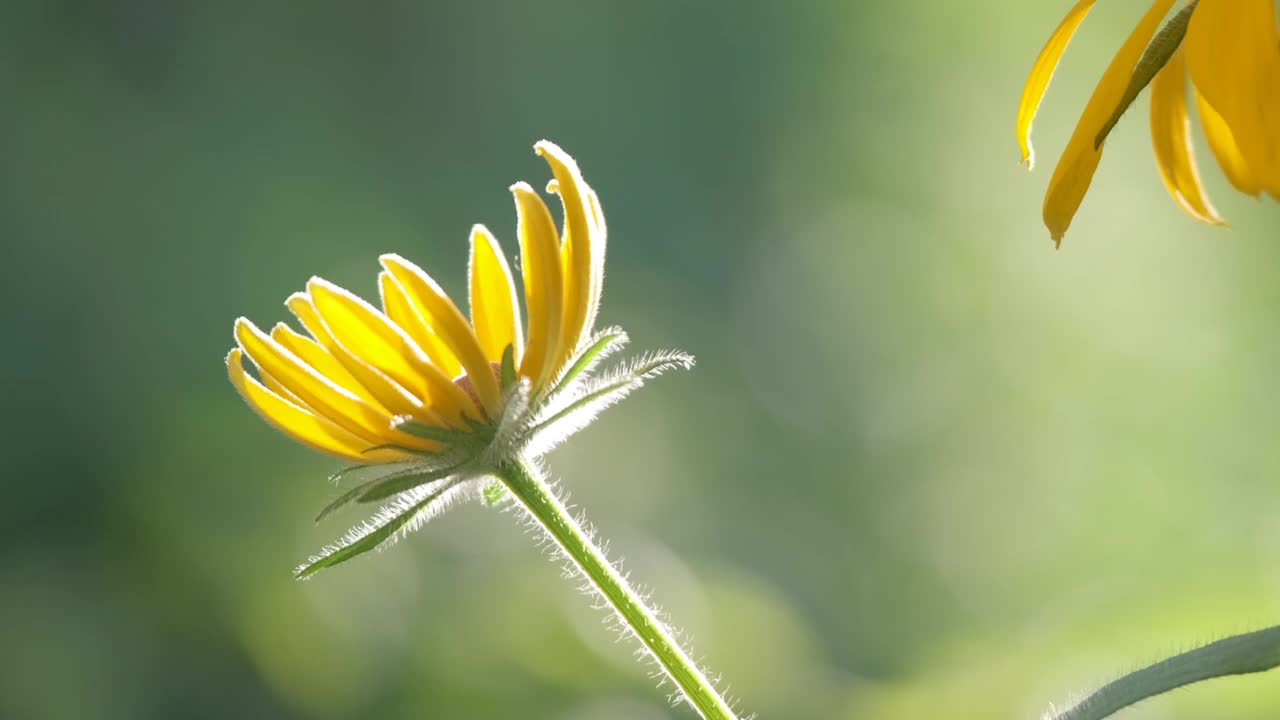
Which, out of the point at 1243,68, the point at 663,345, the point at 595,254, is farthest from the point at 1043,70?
the point at 663,345

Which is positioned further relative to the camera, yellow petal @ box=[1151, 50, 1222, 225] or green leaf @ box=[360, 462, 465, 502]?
green leaf @ box=[360, 462, 465, 502]

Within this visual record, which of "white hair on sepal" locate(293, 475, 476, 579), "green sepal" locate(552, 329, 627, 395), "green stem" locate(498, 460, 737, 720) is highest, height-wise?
"green sepal" locate(552, 329, 627, 395)

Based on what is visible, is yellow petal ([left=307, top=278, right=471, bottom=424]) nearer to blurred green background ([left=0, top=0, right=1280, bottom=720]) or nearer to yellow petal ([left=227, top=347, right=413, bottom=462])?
yellow petal ([left=227, top=347, right=413, bottom=462])

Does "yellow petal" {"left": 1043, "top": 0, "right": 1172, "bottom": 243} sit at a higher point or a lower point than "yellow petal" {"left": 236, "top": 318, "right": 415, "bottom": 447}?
lower

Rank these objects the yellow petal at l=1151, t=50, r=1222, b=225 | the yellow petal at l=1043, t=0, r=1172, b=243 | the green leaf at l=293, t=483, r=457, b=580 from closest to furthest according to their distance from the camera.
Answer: the yellow petal at l=1043, t=0, r=1172, b=243, the yellow petal at l=1151, t=50, r=1222, b=225, the green leaf at l=293, t=483, r=457, b=580

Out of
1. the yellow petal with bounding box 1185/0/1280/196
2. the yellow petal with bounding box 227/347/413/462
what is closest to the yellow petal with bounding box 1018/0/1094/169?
the yellow petal with bounding box 1185/0/1280/196

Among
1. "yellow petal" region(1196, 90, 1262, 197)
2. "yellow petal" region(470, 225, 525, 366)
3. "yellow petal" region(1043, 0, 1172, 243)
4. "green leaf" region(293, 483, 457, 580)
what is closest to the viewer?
"yellow petal" region(1196, 90, 1262, 197)

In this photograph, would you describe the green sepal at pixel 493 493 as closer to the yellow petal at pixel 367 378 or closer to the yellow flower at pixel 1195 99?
the yellow petal at pixel 367 378

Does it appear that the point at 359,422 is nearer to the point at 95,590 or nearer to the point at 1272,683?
the point at 1272,683
